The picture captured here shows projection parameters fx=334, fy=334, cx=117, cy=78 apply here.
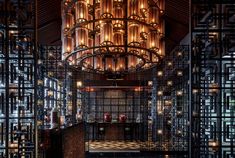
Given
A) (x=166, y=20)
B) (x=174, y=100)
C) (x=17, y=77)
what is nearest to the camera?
(x=17, y=77)

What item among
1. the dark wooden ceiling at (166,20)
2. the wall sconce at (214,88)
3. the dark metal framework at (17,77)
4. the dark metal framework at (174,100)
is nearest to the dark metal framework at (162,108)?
the dark metal framework at (174,100)

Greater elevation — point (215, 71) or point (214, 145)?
point (215, 71)

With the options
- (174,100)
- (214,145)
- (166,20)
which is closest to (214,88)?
(214,145)

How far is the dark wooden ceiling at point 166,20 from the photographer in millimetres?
9211

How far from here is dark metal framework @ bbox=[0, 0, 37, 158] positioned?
9.59 ft

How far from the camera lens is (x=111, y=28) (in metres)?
4.48

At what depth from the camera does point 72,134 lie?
8.30m

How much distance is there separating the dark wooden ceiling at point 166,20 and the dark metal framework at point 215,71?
581 centimetres

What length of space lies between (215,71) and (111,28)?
1875mm

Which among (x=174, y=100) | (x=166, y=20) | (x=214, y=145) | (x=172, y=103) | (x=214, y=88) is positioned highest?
(x=166, y=20)

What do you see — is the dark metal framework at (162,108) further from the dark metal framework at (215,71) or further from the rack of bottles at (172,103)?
the dark metal framework at (215,71)

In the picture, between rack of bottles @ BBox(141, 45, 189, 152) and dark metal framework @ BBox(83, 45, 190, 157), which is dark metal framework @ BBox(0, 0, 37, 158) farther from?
rack of bottles @ BBox(141, 45, 189, 152)

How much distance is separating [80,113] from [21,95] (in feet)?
39.3

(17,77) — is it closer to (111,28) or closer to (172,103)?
(111,28)
